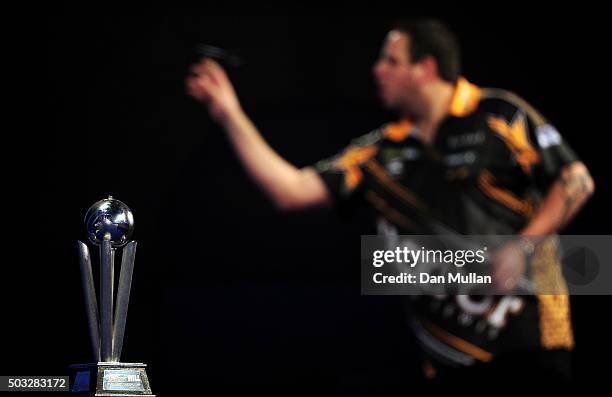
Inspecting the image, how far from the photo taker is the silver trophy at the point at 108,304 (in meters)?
2.15

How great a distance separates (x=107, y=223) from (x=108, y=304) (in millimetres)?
182

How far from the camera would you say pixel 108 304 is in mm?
2199

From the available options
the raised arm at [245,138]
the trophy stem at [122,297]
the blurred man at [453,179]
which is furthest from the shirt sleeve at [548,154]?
the trophy stem at [122,297]

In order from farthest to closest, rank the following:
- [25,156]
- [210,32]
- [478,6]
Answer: [478,6]
[210,32]
[25,156]

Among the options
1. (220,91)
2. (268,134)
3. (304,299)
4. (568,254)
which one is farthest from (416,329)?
(220,91)

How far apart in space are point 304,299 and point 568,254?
1.05 metres

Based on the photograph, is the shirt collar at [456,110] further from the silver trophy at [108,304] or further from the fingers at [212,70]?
the silver trophy at [108,304]

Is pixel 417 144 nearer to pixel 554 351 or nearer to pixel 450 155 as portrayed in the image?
pixel 450 155

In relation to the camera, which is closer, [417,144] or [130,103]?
[130,103]

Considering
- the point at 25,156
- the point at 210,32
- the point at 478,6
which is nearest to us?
the point at 25,156

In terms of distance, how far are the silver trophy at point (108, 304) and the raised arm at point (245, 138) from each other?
4.95 feet

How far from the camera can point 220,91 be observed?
12.2 ft

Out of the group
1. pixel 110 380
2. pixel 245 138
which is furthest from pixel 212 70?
pixel 110 380
